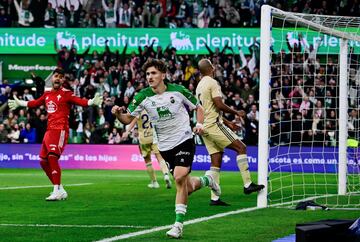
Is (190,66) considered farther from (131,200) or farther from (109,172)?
(131,200)

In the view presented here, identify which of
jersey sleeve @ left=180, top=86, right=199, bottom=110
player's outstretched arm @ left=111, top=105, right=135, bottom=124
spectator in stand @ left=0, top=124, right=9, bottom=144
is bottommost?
spectator in stand @ left=0, top=124, right=9, bottom=144

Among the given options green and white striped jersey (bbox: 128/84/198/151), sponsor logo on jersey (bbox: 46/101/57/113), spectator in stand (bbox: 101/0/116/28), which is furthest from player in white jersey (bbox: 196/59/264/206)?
spectator in stand (bbox: 101/0/116/28)

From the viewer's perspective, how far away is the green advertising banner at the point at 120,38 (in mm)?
35344

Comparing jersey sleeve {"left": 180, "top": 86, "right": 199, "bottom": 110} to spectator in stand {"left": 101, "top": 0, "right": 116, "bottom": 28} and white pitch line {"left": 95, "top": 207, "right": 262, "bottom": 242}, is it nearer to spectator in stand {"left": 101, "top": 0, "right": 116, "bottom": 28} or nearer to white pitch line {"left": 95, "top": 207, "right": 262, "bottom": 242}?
white pitch line {"left": 95, "top": 207, "right": 262, "bottom": 242}

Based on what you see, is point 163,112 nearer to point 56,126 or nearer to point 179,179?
point 179,179

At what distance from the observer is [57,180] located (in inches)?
653

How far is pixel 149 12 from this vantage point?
36938 mm

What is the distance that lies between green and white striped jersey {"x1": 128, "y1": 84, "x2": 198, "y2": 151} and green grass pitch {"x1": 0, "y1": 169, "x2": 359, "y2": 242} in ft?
3.75

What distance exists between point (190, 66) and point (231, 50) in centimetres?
198

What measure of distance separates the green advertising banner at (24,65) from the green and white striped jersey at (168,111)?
26916 mm

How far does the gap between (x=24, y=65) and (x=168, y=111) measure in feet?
90.4

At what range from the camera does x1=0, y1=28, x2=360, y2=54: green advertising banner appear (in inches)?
1391

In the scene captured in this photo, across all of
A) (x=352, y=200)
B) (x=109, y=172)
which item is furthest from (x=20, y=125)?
(x=352, y=200)

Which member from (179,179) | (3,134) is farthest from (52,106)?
(3,134)
